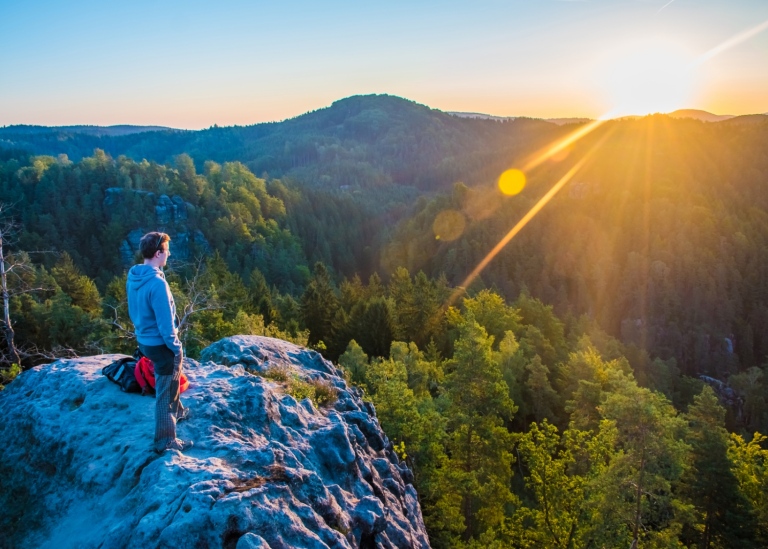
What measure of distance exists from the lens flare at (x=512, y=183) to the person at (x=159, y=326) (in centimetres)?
12250

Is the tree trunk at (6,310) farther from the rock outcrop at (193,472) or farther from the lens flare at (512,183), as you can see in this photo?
the lens flare at (512,183)

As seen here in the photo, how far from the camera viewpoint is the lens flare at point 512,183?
415 feet

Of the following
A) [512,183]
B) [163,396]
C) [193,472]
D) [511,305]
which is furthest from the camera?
[512,183]

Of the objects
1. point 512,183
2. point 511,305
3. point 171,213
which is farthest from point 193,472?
point 512,183

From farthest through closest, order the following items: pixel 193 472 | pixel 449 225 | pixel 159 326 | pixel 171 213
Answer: pixel 449 225 < pixel 171 213 < pixel 159 326 < pixel 193 472

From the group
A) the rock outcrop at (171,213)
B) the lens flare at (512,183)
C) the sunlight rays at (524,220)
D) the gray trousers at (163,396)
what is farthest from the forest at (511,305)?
the gray trousers at (163,396)

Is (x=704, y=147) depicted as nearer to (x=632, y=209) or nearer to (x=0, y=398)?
(x=632, y=209)

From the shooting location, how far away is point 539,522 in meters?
18.1

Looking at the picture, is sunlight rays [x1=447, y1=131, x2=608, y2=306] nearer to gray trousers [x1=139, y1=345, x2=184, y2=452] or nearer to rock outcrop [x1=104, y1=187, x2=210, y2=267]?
rock outcrop [x1=104, y1=187, x2=210, y2=267]

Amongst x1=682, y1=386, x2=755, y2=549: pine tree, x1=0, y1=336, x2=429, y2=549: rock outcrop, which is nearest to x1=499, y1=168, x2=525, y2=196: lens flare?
x1=682, y1=386, x2=755, y2=549: pine tree

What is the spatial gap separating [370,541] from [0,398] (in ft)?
23.9

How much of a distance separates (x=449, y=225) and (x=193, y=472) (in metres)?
107

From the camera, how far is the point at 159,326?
21.0ft

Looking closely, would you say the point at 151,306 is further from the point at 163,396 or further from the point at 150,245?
the point at 163,396
